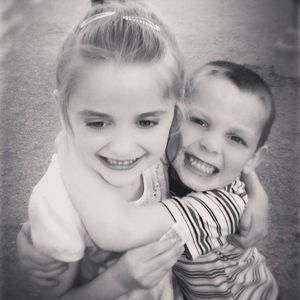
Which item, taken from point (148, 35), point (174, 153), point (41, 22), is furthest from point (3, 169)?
point (148, 35)

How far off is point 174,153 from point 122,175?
5.3 inches

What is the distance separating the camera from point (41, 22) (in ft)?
2.98

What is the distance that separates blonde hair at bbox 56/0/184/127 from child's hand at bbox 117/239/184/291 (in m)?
0.20

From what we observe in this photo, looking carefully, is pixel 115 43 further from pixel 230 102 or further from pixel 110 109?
pixel 230 102

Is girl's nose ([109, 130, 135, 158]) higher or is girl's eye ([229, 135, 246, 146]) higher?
girl's nose ([109, 130, 135, 158])

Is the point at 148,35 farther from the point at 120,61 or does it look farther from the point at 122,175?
the point at 122,175

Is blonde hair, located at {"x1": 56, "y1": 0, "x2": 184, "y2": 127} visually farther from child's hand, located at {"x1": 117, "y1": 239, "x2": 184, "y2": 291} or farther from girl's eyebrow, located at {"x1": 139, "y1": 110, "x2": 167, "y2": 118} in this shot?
child's hand, located at {"x1": 117, "y1": 239, "x2": 184, "y2": 291}

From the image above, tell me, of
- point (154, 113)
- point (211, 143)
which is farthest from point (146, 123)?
point (211, 143)

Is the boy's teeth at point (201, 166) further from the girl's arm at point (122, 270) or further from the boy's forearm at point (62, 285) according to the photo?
the boy's forearm at point (62, 285)

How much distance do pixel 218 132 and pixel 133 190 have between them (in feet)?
0.51

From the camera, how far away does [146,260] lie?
1.93 feet

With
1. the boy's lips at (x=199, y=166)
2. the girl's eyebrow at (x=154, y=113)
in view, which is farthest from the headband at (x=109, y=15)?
the boy's lips at (x=199, y=166)

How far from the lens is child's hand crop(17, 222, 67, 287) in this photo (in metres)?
0.59

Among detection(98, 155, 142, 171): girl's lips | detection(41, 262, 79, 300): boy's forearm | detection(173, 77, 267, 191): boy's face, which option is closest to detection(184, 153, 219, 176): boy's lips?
detection(173, 77, 267, 191): boy's face
